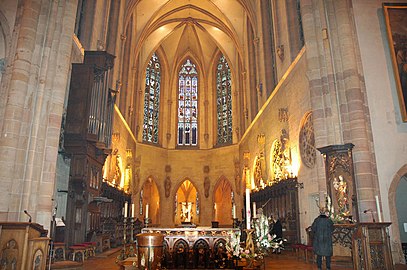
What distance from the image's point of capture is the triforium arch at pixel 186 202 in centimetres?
2616

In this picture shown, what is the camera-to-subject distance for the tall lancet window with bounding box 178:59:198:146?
95.3 ft

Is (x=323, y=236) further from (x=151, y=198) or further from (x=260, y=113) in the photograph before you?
(x=151, y=198)

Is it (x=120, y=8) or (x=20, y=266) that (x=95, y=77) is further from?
(x=120, y=8)

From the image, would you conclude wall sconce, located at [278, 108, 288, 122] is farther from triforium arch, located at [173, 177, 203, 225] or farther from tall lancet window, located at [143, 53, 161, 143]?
tall lancet window, located at [143, 53, 161, 143]

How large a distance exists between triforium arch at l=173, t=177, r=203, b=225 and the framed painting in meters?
17.5

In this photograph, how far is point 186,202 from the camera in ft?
94.4

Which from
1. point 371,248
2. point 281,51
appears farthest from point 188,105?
point 371,248

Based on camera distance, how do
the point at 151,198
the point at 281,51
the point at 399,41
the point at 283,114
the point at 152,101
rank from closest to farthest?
the point at 399,41
the point at 283,114
the point at 281,51
the point at 152,101
the point at 151,198

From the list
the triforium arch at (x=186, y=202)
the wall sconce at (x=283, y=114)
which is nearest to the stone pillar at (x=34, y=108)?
the wall sconce at (x=283, y=114)

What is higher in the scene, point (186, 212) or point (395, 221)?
point (186, 212)

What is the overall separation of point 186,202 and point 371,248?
22731mm

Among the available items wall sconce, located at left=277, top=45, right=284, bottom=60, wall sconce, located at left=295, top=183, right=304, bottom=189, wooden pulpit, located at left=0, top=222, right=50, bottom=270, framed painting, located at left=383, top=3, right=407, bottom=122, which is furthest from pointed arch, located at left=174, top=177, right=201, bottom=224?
wooden pulpit, located at left=0, top=222, right=50, bottom=270

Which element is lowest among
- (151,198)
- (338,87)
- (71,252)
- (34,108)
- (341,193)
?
(71,252)

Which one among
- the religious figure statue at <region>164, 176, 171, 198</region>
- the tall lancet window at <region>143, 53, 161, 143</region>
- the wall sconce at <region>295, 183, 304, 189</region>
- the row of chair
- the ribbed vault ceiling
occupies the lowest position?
the row of chair
